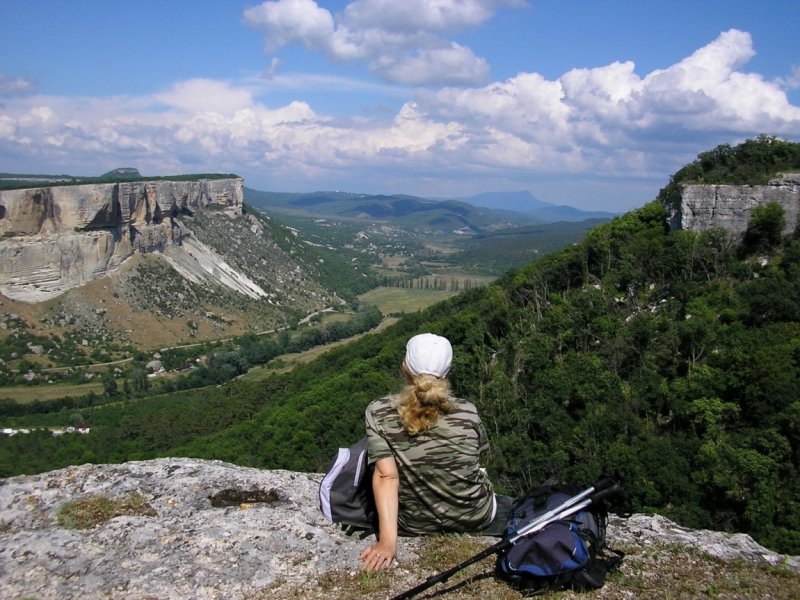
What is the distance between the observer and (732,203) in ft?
125

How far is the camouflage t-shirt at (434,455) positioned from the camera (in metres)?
5.36

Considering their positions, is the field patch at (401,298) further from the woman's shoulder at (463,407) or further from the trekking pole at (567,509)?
the woman's shoulder at (463,407)

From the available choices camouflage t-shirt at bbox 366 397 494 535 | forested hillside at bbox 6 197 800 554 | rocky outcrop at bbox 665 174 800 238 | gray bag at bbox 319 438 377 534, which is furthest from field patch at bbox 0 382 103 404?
camouflage t-shirt at bbox 366 397 494 535

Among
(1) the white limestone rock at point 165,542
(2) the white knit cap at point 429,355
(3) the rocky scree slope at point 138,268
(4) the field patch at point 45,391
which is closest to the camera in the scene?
(2) the white knit cap at point 429,355

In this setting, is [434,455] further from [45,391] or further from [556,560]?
[45,391]

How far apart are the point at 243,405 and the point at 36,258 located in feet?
166

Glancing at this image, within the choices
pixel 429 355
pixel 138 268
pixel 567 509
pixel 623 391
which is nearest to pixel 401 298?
pixel 138 268

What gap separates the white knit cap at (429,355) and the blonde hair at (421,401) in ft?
0.27

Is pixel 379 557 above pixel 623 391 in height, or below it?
above

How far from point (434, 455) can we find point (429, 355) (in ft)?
3.52

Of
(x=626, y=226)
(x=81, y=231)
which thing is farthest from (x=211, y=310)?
(x=626, y=226)

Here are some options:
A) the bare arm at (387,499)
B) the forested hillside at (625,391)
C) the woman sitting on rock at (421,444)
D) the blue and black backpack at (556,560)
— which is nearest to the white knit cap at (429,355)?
the woman sitting on rock at (421,444)

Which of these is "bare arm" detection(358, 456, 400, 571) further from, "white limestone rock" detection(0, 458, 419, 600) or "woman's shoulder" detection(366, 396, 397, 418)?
"white limestone rock" detection(0, 458, 419, 600)

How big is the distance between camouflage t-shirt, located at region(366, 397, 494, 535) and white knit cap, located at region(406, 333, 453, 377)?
572 millimetres
